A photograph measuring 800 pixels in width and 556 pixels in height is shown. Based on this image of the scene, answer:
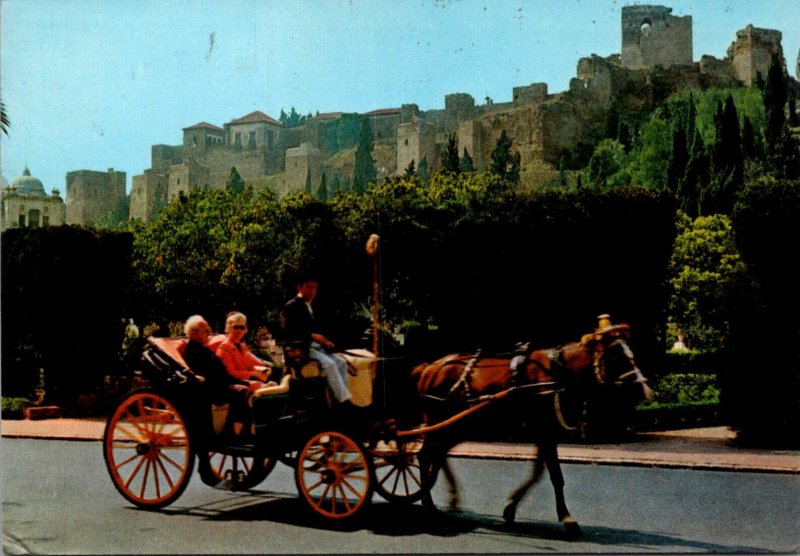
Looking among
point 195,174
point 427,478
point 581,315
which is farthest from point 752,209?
point 195,174

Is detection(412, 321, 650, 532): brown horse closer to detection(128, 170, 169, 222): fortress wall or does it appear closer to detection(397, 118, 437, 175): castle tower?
detection(128, 170, 169, 222): fortress wall

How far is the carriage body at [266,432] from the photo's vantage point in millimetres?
5883

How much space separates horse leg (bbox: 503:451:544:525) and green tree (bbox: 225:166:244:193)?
559 centimetres

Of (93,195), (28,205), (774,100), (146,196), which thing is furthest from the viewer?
(774,100)

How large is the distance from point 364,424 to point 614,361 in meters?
1.68

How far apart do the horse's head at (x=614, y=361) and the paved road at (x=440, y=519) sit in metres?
0.96

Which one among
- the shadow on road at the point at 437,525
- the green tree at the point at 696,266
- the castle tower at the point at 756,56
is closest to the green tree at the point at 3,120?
the shadow on road at the point at 437,525

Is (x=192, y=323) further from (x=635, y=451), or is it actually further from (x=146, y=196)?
(x=146, y=196)

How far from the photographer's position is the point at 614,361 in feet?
18.6

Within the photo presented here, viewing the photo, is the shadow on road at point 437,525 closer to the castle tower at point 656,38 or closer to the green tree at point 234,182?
the green tree at point 234,182

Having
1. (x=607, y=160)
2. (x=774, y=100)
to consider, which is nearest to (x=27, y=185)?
(x=774, y=100)

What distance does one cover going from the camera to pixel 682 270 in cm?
2642

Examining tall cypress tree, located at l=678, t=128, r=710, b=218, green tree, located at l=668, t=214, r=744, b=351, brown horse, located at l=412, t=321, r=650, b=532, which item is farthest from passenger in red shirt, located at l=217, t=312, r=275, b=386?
tall cypress tree, located at l=678, t=128, r=710, b=218

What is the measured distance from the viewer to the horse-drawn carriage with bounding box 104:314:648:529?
5738mm
